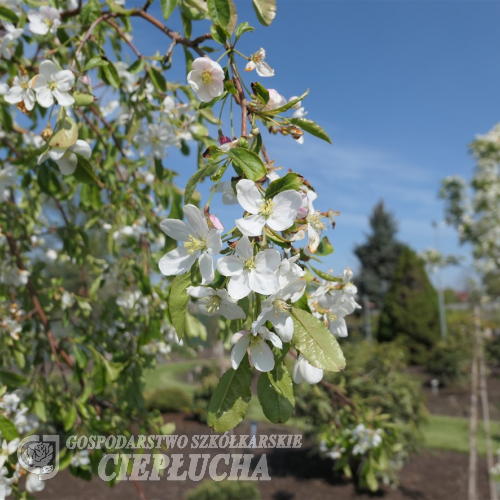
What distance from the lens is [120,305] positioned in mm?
2359

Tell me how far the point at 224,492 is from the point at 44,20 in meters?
3.93

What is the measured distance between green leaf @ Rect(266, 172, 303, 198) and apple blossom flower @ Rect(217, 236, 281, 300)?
0.31ft

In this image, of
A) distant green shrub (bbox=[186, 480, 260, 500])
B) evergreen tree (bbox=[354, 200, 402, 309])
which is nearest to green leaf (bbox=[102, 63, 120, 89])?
distant green shrub (bbox=[186, 480, 260, 500])

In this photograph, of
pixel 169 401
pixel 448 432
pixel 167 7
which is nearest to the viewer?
pixel 167 7

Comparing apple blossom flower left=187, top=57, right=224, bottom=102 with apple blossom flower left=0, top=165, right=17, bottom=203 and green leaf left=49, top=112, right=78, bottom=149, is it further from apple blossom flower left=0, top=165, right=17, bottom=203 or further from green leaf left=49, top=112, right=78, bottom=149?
apple blossom flower left=0, top=165, right=17, bottom=203

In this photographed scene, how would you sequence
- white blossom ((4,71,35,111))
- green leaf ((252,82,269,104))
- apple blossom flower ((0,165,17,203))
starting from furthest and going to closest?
apple blossom flower ((0,165,17,203)), white blossom ((4,71,35,111)), green leaf ((252,82,269,104))

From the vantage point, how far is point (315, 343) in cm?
76

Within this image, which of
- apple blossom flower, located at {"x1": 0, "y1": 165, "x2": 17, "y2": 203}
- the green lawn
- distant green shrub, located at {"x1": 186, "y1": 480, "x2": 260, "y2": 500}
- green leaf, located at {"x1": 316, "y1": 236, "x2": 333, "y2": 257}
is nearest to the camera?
green leaf, located at {"x1": 316, "y1": 236, "x2": 333, "y2": 257}

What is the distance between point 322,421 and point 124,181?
4.32m

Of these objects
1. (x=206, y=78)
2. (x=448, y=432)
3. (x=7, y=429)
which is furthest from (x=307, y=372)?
(x=448, y=432)

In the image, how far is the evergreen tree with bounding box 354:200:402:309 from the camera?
2247cm

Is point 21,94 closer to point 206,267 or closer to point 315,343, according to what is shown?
point 206,267

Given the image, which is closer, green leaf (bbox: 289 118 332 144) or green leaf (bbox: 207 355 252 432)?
green leaf (bbox: 207 355 252 432)

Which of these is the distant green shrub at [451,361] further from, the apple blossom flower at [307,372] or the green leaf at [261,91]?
the green leaf at [261,91]
